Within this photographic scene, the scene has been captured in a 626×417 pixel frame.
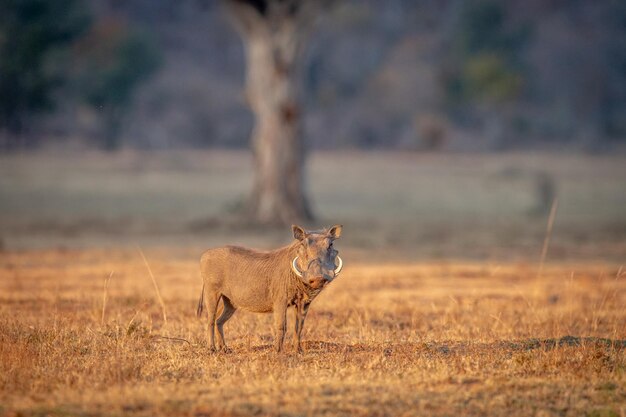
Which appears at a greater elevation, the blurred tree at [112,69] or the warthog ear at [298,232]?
the blurred tree at [112,69]

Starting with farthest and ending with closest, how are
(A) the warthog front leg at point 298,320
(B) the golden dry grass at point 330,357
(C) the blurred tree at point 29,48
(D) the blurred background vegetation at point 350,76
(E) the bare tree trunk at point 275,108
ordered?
(D) the blurred background vegetation at point 350,76
(C) the blurred tree at point 29,48
(E) the bare tree trunk at point 275,108
(A) the warthog front leg at point 298,320
(B) the golden dry grass at point 330,357

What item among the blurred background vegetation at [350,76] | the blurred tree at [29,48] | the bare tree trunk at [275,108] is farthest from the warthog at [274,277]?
the blurred tree at [29,48]

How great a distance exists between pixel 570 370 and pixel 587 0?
280 feet

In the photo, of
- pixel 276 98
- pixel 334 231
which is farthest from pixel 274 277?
pixel 276 98

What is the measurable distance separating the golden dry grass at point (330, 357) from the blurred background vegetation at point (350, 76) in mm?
38430

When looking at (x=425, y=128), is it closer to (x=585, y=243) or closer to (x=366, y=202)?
(x=366, y=202)

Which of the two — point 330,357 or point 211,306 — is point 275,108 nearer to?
point 211,306

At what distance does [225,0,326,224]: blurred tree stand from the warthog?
16.9 m

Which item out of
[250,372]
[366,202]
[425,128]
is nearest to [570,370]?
[250,372]

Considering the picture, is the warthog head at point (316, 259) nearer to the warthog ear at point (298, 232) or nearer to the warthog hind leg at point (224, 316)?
the warthog ear at point (298, 232)

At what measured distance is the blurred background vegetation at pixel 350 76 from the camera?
55.8 metres

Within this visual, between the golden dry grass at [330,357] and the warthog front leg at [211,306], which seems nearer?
the golden dry grass at [330,357]

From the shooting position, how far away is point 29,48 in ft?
173

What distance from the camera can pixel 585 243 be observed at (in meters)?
24.3
